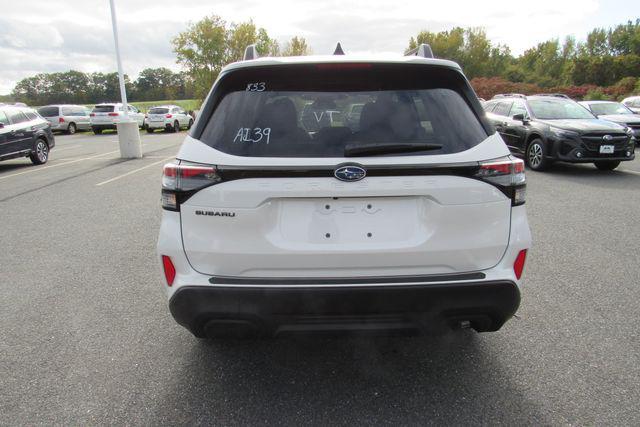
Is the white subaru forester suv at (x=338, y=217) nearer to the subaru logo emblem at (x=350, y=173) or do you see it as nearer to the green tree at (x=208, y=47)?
the subaru logo emblem at (x=350, y=173)

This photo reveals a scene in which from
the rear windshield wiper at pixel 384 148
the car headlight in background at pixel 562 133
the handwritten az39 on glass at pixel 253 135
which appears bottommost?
the car headlight in background at pixel 562 133

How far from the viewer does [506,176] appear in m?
2.22

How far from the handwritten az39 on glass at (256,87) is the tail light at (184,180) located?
47cm

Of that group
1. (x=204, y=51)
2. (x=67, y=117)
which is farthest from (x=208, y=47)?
(x=67, y=117)

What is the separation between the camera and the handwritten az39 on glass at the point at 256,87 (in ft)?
7.57

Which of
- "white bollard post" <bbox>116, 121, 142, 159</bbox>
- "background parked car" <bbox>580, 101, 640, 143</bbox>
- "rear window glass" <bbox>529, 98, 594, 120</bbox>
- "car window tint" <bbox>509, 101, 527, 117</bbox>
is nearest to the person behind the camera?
"rear window glass" <bbox>529, 98, 594, 120</bbox>

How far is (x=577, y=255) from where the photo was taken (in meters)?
4.71

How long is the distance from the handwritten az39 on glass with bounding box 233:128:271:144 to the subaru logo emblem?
1.26 feet

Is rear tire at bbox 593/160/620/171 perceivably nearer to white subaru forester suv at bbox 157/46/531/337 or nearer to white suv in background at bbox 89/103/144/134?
white subaru forester suv at bbox 157/46/531/337

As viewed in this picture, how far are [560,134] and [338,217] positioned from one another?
364 inches

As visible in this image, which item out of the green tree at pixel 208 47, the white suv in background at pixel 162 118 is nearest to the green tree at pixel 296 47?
the green tree at pixel 208 47

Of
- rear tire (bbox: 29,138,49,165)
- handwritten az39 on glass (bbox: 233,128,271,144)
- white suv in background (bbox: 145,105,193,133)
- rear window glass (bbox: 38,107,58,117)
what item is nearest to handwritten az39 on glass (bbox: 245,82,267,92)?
handwritten az39 on glass (bbox: 233,128,271,144)

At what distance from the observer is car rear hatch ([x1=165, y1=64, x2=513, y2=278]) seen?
2.10 meters

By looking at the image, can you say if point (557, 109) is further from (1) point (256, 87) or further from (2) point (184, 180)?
(2) point (184, 180)
